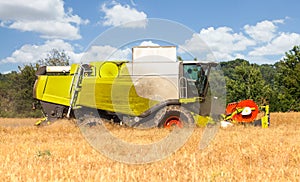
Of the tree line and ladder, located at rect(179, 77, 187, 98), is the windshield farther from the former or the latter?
the tree line

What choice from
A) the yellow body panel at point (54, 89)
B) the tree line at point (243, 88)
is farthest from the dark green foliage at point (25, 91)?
the yellow body panel at point (54, 89)

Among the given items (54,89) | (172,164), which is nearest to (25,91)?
(54,89)

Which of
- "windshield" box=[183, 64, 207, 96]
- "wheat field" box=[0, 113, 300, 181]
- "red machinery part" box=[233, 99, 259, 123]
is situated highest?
"windshield" box=[183, 64, 207, 96]

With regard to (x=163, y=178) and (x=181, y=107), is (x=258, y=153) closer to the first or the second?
(x=163, y=178)

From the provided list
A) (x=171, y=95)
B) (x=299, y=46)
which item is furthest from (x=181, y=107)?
(x=299, y=46)

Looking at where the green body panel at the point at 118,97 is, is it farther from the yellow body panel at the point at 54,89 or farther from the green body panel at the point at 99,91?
the yellow body panel at the point at 54,89

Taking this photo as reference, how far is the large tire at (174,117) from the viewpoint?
1062 cm

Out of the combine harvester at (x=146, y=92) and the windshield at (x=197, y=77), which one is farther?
the windshield at (x=197, y=77)

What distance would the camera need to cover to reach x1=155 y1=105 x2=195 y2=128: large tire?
10617mm

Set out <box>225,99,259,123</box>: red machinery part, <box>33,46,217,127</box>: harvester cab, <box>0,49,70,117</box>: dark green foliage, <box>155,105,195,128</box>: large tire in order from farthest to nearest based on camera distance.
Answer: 1. <box>0,49,70,117</box>: dark green foliage
2. <box>225,99,259,123</box>: red machinery part
3. <box>155,105,195,128</box>: large tire
4. <box>33,46,217,127</box>: harvester cab

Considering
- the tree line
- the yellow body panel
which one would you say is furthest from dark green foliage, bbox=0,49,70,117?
the yellow body panel

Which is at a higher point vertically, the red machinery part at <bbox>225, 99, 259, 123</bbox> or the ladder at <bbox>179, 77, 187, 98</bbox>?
the ladder at <bbox>179, 77, 187, 98</bbox>

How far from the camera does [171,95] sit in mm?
10672

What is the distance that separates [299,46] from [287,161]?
43.7 meters
